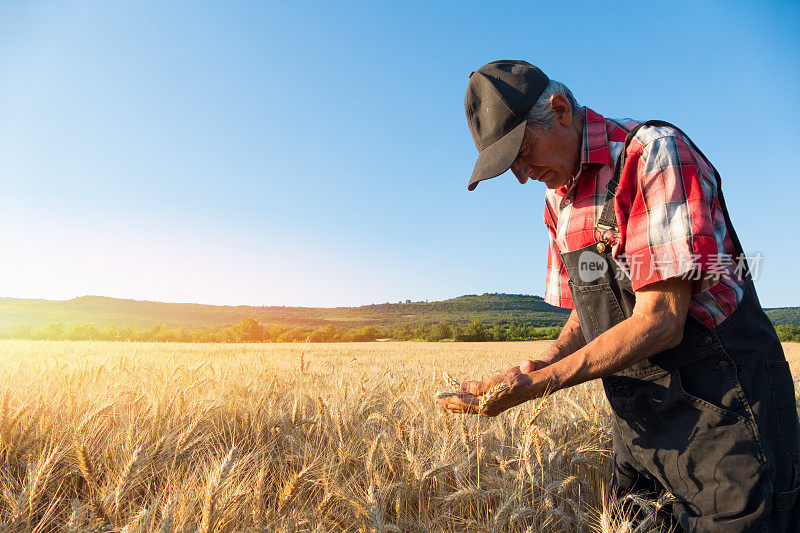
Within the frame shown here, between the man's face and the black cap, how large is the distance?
74 millimetres

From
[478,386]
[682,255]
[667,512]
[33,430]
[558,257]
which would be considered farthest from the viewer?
[558,257]

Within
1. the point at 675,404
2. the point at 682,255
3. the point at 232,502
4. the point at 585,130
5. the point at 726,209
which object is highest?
the point at 585,130

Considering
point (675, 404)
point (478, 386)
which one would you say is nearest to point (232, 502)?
point (478, 386)

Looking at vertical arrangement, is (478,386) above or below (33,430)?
above

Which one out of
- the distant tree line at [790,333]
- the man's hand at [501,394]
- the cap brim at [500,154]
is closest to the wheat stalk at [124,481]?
the man's hand at [501,394]

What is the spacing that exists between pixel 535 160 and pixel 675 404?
101cm

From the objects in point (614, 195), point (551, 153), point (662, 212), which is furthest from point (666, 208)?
point (551, 153)

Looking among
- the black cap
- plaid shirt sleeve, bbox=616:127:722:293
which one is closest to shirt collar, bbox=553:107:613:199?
plaid shirt sleeve, bbox=616:127:722:293

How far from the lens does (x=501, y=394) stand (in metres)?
1.47

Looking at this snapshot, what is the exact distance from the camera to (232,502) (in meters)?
1.43

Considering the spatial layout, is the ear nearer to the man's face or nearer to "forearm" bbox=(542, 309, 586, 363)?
the man's face

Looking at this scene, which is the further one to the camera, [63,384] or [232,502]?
[63,384]

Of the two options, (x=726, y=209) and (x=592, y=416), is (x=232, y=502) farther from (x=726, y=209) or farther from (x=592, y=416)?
(x=592, y=416)

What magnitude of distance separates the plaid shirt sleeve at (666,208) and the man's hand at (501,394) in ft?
1.55
